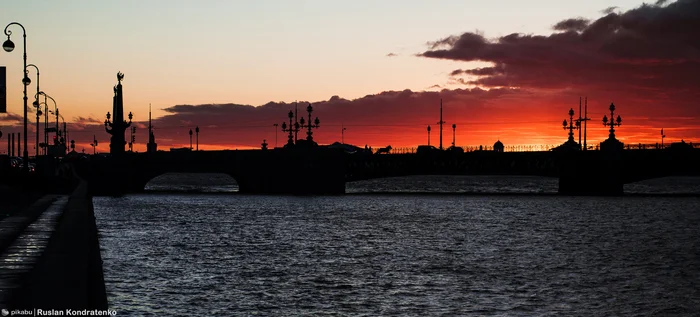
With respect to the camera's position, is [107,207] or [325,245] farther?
[107,207]

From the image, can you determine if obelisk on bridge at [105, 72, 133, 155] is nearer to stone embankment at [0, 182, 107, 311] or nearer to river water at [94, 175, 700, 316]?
river water at [94, 175, 700, 316]

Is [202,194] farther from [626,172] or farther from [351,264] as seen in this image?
[351,264]

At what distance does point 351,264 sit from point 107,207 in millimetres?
49811

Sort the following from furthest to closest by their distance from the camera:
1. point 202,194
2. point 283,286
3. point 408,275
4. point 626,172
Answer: point 202,194, point 626,172, point 408,275, point 283,286

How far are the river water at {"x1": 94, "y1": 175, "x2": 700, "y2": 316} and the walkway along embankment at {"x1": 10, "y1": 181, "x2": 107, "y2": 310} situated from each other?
1139 mm

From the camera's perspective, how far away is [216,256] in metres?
41.0

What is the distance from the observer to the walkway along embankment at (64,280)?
803 inches

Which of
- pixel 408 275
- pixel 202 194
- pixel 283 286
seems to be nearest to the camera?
pixel 283 286

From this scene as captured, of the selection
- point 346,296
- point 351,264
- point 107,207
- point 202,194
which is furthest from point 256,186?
point 346,296

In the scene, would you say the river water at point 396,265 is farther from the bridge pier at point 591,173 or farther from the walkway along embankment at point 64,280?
the bridge pier at point 591,173

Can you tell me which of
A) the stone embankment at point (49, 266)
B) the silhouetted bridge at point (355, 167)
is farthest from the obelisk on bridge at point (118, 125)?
the stone embankment at point (49, 266)

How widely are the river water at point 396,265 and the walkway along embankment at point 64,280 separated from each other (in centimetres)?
114

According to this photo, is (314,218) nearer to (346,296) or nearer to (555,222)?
(555,222)

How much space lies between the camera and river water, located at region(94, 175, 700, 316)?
27.1 m
